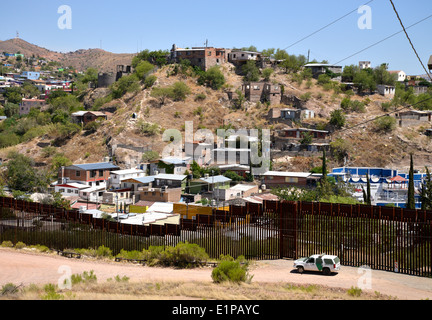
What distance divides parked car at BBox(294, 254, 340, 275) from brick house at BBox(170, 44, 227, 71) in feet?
177

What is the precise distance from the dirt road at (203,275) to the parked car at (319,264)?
168mm

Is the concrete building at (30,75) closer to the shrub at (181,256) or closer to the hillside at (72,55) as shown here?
the hillside at (72,55)

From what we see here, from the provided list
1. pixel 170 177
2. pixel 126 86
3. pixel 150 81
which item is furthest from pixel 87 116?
pixel 170 177

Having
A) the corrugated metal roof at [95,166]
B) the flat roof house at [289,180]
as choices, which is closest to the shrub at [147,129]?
the corrugated metal roof at [95,166]

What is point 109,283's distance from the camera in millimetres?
10039

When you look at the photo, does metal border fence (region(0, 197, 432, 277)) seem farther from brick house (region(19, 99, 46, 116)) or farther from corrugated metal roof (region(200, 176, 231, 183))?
Answer: brick house (region(19, 99, 46, 116))

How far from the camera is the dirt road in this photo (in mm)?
10438

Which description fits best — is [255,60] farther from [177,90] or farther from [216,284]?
[216,284]

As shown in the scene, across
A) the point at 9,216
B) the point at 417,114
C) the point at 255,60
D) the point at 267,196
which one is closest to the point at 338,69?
the point at 255,60

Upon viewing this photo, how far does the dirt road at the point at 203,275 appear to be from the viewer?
411 inches

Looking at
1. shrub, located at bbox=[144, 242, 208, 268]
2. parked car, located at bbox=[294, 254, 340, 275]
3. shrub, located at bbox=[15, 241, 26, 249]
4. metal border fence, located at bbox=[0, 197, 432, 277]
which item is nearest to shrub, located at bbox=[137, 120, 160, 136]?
metal border fence, located at bbox=[0, 197, 432, 277]

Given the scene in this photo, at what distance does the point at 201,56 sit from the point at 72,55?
481 feet

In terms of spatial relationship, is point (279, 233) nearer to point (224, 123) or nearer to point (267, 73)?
point (224, 123)

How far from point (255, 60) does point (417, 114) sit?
22555mm
